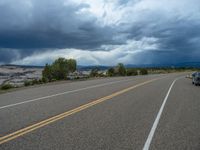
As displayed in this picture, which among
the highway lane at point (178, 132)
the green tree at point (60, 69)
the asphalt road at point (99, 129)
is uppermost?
the green tree at point (60, 69)

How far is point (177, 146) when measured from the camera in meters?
6.68

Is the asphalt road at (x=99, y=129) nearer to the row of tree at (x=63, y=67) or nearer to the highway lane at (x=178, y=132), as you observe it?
the highway lane at (x=178, y=132)

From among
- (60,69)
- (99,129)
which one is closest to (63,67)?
(60,69)

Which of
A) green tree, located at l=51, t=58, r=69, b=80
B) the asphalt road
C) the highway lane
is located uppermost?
green tree, located at l=51, t=58, r=69, b=80

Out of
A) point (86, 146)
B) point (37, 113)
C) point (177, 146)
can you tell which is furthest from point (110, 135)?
point (37, 113)

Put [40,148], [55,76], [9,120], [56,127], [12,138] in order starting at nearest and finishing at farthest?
1. [40,148]
2. [12,138]
3. [56,127]
4. [9,120]
5. [55,76]

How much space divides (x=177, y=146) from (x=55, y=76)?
6508 cm

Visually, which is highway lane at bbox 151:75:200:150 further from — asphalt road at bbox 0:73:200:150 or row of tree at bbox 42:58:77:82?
row of tree at bbox 42:58:77:82

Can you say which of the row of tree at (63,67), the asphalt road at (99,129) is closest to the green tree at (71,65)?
the row of tree at (63,67)

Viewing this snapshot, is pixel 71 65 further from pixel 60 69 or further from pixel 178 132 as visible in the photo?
pixel 178 132

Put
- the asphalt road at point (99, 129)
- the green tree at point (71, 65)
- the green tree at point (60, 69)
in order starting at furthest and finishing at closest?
the green tree at point (71, 65) → the green tree at point (60, 69) → the asphalt road at point (99, 129)

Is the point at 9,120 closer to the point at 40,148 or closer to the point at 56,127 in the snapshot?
the point at 56,127

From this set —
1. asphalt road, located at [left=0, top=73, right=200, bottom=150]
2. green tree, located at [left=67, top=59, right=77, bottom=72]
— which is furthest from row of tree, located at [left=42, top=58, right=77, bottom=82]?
asphalt road, located at [left=0, top=73, right=200, bottom=150]

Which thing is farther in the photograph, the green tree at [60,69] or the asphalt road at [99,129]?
the green tree at [60,69]
